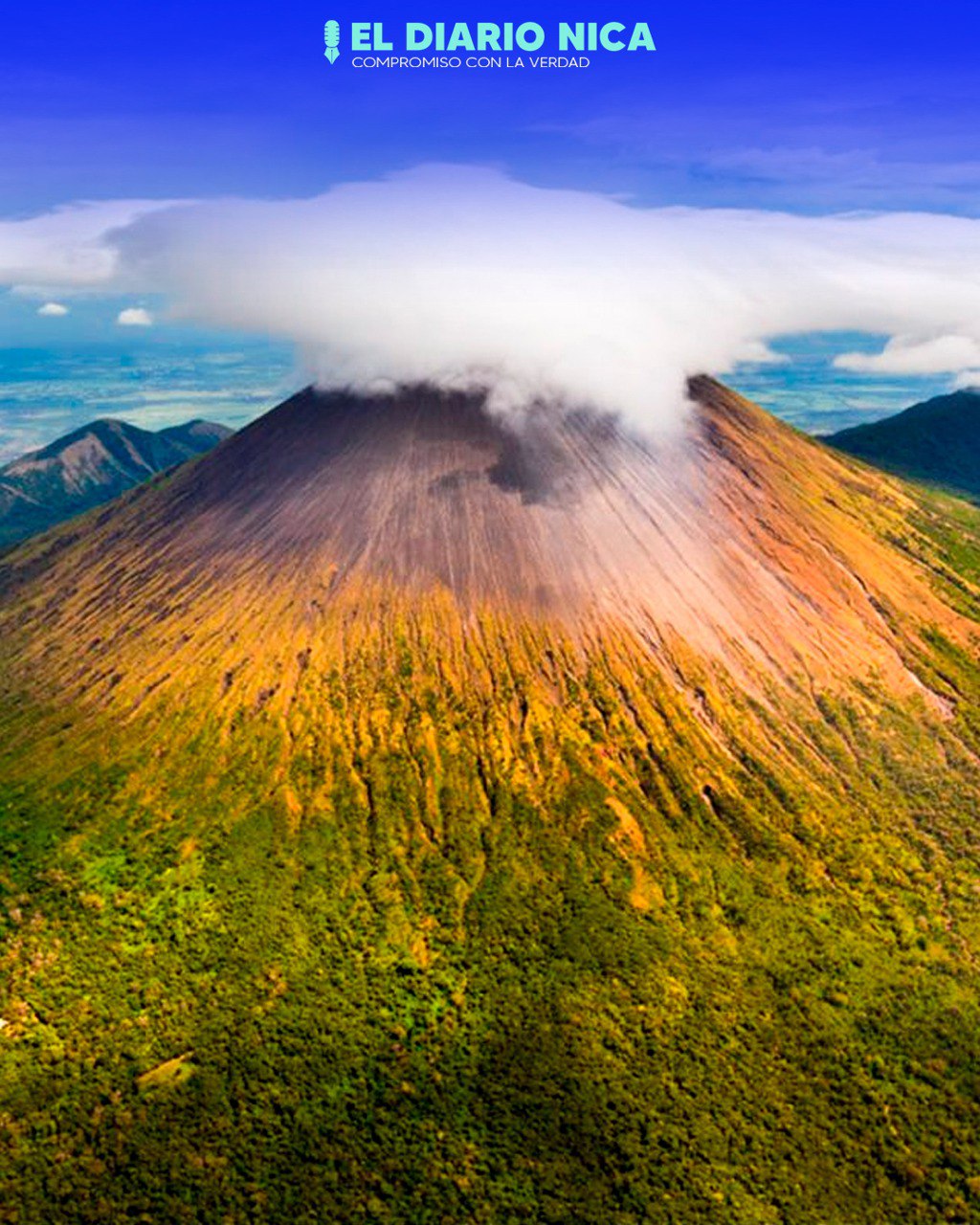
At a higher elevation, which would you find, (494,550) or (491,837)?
(494,550)

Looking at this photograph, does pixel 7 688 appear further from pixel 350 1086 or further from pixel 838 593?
pixel 838 593

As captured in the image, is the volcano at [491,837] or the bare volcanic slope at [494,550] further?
the bare volcanic slope at [494,550]

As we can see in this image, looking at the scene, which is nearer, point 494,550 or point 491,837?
point 491,837

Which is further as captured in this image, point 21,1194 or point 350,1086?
point 350,1086

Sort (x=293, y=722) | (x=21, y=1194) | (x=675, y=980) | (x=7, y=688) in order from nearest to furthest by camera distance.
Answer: (x=21, y=1194) < (x=675, y=980) < (x=293, y=722) < (x=7, y=688)

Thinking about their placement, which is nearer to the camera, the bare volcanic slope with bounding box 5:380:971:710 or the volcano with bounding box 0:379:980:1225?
the volcano with bounding box 0:379:980:1225

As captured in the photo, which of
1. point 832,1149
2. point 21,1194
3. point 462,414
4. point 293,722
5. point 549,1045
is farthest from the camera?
point 462,414

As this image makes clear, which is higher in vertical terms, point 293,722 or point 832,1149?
point 293,722

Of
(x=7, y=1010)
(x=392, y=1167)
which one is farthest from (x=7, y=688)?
(x=392, y=1167)
